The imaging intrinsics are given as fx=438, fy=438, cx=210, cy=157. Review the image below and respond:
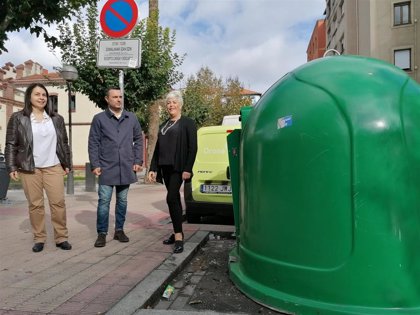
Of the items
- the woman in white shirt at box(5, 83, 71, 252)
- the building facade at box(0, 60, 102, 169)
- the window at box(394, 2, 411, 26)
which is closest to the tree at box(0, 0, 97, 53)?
the woman in white shirt at box(5, 83, 71, 252)

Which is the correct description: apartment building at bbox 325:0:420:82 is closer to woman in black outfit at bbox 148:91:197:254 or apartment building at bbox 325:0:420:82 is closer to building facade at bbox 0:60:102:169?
building facade at bbox 0:60:102:169

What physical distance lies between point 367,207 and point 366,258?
0.32 m

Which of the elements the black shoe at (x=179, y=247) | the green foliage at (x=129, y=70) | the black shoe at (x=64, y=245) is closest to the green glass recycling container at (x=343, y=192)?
the black shoe at (x=179, y=247)

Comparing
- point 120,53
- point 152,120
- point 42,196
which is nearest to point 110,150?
point 42,196

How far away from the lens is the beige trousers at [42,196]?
15.6ft

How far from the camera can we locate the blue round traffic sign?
6.11 m

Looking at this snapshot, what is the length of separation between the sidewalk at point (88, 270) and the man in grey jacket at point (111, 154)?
1.71 ft

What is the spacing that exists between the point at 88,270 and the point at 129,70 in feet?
38.3

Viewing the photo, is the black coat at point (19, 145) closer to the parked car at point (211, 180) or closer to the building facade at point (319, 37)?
the parked car at point (211, 180)

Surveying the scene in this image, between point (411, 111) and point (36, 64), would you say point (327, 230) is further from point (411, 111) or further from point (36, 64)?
point (36, 64)

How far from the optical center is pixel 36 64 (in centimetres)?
5212

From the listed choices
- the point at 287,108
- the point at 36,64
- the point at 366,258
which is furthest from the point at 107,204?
the point at 36,64

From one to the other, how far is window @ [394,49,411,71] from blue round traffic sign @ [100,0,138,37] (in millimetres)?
28259

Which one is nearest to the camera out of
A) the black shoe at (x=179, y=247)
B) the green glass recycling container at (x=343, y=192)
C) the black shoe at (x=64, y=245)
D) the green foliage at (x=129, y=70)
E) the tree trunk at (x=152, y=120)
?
the green glass recycling container at (x=343, y=192)
